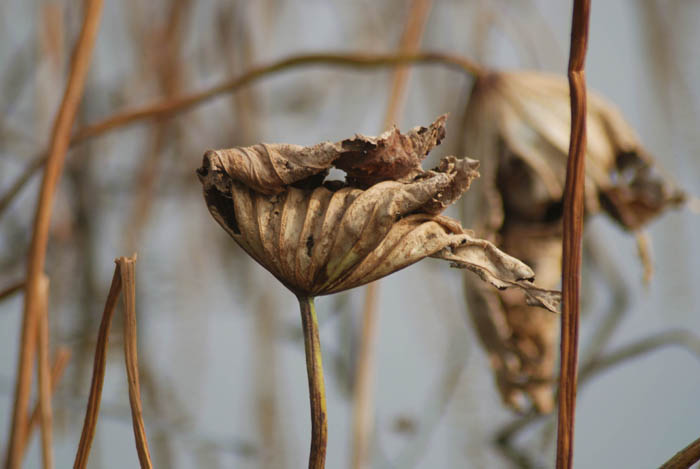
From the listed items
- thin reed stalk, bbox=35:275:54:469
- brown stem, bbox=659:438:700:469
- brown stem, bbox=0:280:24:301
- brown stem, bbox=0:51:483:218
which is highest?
brown stem, bbox=0:51:483:218

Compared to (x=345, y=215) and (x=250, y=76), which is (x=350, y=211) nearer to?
(x=345, y=215)

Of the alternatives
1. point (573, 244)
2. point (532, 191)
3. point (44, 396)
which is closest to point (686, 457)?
point (573, 244)

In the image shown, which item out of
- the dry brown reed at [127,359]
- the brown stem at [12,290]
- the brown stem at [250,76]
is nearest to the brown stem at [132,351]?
the dry brown reed at [127,359]

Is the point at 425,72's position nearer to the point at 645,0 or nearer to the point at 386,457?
the point at 645,0

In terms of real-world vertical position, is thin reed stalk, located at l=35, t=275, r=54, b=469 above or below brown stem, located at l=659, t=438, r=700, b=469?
above

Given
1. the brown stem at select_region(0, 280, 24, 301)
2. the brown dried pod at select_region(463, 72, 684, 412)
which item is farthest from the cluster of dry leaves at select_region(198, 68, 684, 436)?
the brown dried pod at select_region(463, 72, 684, 412)

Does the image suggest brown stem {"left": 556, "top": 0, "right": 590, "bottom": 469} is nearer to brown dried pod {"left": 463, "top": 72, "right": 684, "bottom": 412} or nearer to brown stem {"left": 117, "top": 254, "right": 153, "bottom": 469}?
brown stem {"left": 117, "top": 254, "right": 153, "bottom": 469}
